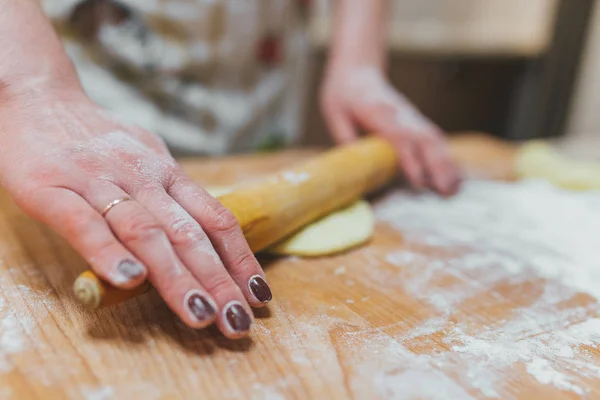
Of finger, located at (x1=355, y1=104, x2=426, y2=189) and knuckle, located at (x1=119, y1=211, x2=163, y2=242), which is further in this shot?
finger, located at (x1=355, y1=104, x2=426, y2=189)

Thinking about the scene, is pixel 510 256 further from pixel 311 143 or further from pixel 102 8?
pixel 311 143

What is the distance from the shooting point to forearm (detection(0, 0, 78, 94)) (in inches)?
28.2

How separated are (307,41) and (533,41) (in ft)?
5.44

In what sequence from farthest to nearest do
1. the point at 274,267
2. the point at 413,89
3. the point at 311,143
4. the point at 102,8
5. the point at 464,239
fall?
the point at 413,89
the point at 311,143
the point at 102,8
the point at 464,239
the point at 274,267

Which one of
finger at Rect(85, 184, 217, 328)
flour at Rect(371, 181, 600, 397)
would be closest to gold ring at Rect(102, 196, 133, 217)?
finger at Rect(85, 184, 217, 328)

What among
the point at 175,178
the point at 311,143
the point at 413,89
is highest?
the point at 175,178

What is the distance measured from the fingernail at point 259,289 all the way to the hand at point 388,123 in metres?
0.65

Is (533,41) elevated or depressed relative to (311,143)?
elevated

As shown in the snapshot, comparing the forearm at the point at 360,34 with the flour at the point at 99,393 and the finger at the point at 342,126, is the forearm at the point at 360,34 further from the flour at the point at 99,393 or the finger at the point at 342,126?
the flour at the point at 99,393

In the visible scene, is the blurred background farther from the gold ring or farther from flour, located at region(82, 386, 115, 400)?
flour, located at region(82, 386, 115, 400)

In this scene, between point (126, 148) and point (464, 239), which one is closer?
point (126, 148)

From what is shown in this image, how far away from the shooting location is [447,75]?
8.57ft

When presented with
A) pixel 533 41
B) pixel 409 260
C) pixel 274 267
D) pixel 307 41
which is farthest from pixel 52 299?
pixel 533 41

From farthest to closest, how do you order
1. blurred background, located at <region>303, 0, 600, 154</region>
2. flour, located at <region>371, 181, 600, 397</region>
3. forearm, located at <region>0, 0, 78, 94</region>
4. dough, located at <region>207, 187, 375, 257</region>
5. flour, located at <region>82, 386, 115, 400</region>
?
blurred background, located at <region>303, 0, 600, 154</region> → dough, located at <region>207, 187, 375, 257</region> → forearm, located at <region>0, 0, 78, 94</region> → flour, located at <region>371, 181, 600, 397</region> → flour, located at <region>82, 386, 115, 400</region>
